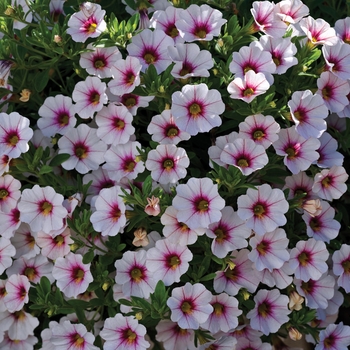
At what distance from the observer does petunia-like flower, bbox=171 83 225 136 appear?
1.70 metres

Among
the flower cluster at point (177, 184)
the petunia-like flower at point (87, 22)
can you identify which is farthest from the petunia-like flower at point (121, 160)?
the petunia-like flower at point (87, 22)

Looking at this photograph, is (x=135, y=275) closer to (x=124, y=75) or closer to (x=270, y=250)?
(x=270, y=250)

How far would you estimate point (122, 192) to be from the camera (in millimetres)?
1730

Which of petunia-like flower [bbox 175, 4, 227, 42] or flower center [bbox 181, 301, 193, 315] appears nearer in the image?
flower center [bbox 181, 301, 193, 315]

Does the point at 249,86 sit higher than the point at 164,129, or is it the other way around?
the point at 249,86

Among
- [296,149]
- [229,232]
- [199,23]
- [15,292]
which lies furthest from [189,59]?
[15,292]

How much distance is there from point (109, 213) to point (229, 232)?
34 cm

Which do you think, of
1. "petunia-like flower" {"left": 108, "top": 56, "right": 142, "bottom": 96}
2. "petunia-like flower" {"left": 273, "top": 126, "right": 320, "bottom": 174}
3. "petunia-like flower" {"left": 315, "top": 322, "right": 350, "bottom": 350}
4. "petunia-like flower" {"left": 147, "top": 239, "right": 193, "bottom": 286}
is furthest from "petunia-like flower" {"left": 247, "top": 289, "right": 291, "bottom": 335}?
"petunia-like flower" {"left": 108, "top": 56, "right": 142, "bottom": 96}

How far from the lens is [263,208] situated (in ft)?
5.55

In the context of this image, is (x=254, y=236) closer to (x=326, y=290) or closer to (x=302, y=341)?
(x=326, y=290)

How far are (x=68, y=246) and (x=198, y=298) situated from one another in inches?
16.5

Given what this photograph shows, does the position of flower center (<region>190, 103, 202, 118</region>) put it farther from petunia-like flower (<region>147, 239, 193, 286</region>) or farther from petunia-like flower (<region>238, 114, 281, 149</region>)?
petunia-like flower (<region>147, 239, 193, 286</region>)

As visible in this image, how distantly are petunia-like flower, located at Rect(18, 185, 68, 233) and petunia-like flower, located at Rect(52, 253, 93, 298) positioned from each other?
0.35ft

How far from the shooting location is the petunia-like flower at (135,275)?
1.74 meters
